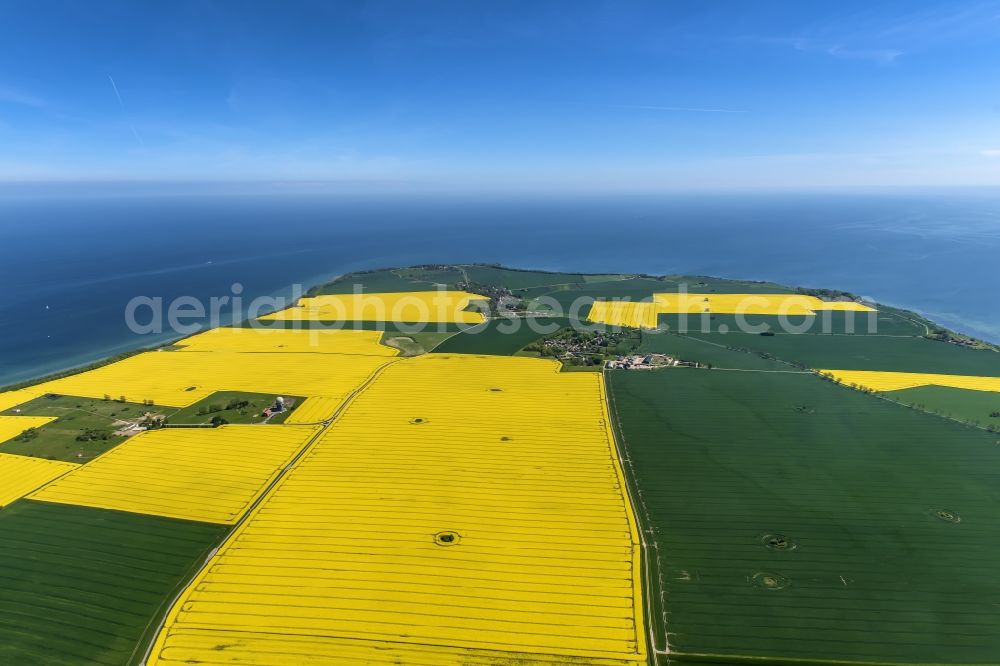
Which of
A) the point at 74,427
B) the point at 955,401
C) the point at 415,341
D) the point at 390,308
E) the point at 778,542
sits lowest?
the point at 778,542

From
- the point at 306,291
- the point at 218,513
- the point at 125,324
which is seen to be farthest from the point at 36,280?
the point at 218,513

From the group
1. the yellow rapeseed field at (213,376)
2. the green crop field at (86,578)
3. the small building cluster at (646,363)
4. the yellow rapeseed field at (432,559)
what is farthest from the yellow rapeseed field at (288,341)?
the green crop field at (86,578)

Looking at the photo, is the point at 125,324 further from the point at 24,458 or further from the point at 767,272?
the point at 767,272

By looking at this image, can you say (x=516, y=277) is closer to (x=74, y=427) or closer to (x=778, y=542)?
(x=74, y=427)

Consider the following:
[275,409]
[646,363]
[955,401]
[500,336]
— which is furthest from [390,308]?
[955,401]

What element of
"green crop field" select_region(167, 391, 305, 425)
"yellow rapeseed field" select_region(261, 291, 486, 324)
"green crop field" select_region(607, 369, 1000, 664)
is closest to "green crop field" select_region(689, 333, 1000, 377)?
"green crop field" select_region(607, 369, 1000, 664)
